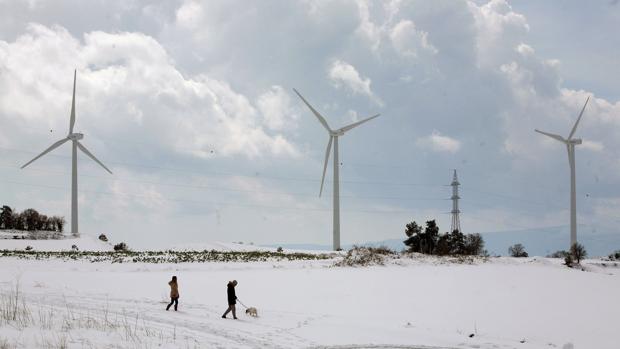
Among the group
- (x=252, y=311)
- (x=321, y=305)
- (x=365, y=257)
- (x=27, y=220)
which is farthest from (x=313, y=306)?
(x=27, y=220)

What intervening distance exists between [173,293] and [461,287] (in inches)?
895

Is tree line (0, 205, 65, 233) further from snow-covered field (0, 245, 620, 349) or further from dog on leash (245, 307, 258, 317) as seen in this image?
dog on leash (245, 307, 258, 317)

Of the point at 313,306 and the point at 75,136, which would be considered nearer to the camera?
the point at 313,306

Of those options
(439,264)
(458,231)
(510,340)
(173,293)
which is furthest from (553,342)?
(458,231)

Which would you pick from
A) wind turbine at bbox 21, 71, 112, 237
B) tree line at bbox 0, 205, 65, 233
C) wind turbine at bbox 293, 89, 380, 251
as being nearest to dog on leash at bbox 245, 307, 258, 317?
wind turbine at bbox 293, 89, 380, 251

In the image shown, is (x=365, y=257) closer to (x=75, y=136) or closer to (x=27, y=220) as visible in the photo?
(x=75, y=136)

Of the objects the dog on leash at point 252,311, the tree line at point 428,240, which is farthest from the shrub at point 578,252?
the dog on leash at point 252,311

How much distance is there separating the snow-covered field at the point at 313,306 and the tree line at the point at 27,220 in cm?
7299

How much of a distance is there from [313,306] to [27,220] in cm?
10774

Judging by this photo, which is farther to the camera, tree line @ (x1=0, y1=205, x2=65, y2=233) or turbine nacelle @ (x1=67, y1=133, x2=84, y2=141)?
tree line @ (x1=0, y1=205, x2=65, y2=233)

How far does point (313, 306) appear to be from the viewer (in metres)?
32.8

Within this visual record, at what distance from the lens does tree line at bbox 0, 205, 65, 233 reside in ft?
397

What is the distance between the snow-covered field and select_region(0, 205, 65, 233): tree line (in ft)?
239

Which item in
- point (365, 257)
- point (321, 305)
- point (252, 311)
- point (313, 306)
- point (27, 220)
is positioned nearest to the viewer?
point (252, 311)
